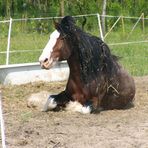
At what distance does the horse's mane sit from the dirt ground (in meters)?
0.58

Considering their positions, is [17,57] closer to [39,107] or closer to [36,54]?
[36,54]

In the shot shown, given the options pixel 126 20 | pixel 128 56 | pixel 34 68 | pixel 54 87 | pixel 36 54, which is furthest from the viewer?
pixel 126 20

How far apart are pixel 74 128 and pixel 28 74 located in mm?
4294

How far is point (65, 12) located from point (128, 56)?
9570mm

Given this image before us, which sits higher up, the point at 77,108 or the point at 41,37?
the point at 77,108

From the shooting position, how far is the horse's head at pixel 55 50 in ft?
23.4

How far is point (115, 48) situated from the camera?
45.5 feet

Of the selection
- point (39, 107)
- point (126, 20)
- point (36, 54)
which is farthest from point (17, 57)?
point (126, 20)

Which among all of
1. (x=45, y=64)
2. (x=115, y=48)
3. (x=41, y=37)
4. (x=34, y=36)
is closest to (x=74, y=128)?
(x=45, y=64)

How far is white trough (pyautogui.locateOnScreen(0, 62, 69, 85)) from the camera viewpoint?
10.3 meters

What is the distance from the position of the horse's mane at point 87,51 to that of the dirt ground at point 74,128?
1.92 ft

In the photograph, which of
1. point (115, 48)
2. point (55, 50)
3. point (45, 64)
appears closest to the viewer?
point (45, 64)

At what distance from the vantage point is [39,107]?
305 inches

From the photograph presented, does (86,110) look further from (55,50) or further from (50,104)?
(55,50)
